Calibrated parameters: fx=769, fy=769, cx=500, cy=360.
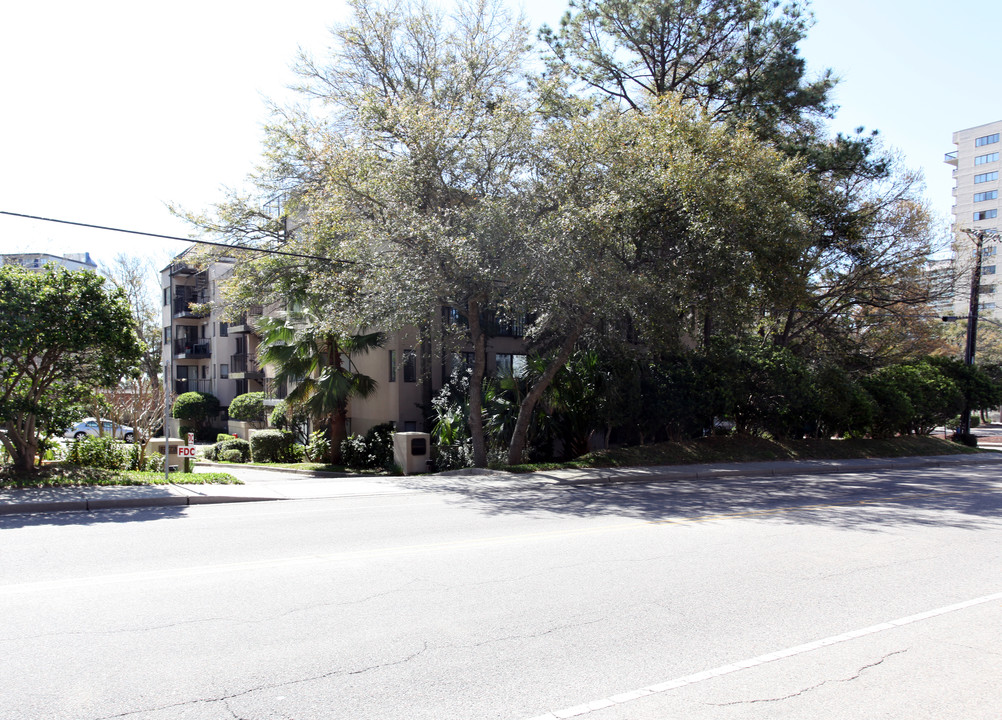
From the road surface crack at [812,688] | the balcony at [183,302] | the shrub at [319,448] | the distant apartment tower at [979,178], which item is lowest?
the road surface crack at [812,688]

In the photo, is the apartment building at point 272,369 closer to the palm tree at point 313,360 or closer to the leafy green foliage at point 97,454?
the palm tree at point 313,360

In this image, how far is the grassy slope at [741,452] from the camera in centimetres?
1994

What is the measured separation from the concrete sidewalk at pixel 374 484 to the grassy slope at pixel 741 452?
2.73 feet

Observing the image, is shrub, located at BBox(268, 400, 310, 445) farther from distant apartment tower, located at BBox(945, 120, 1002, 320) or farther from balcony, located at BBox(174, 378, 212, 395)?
distant apartment tower, located at BBox(945, 120, 1002, 320)

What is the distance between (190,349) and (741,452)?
41.5m

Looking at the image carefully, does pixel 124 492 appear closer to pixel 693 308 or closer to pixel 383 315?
pixel 383 315

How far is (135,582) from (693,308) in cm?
1402

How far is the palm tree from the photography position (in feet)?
81.3

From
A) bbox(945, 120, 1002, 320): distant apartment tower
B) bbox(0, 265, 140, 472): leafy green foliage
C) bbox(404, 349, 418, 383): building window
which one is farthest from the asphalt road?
bbox(945, 120, 1002, 320): distant apartment tower

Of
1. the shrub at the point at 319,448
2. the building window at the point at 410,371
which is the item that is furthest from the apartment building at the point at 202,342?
the building window at the point at 410,371

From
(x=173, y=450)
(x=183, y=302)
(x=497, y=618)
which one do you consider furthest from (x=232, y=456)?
(x=497, y=618)

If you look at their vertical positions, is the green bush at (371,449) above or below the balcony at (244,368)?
below

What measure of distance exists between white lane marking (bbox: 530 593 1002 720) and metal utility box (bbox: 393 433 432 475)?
15.7 meters

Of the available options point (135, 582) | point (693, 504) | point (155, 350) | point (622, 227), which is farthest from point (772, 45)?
point (155, 350)
